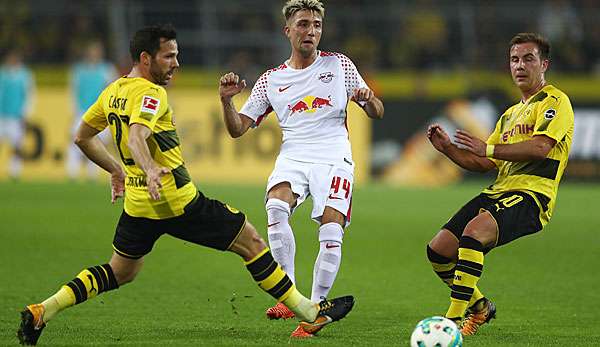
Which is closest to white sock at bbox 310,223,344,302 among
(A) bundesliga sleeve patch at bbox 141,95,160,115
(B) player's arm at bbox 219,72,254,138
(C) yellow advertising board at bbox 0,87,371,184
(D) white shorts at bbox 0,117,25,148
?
(B) player's arm at bbox 219,72,254,138

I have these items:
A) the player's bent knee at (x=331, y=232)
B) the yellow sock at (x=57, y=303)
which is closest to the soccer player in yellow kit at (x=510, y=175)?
the player's bent knee at (x=331, y=232)

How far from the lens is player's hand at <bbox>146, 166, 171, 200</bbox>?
657cm

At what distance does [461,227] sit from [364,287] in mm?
2525

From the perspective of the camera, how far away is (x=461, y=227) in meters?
8.24

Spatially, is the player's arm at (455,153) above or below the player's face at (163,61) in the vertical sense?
below

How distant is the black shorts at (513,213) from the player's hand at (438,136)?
21.1 inches

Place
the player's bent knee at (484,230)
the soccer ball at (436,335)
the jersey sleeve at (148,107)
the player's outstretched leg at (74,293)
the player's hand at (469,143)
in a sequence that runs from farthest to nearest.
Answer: the player's bent knee at (484,230) → the player's hand at (469,143) → the player's outstretched leg at (74,293) → the jersey sleeve at (148,107) → the soccer ball at (436,335)

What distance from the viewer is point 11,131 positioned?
2269cm

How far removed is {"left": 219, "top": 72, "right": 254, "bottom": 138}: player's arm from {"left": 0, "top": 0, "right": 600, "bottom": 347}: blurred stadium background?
150cm

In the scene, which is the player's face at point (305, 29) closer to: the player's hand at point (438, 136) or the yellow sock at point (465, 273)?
the player's hand at point (438, 136)

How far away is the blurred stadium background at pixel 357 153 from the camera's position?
34.6 ft

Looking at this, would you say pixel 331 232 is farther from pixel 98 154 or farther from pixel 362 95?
pixel 98 154

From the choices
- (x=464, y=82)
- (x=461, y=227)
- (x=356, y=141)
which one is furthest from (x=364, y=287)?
(x=464, y=82)

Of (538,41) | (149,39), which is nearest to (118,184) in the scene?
(149,39)
